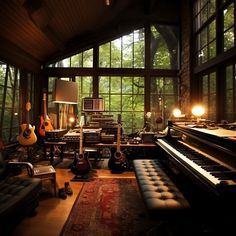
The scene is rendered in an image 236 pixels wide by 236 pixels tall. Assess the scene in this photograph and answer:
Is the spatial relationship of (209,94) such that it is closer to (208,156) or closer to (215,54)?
(215,54)

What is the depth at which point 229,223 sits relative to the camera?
157 cm

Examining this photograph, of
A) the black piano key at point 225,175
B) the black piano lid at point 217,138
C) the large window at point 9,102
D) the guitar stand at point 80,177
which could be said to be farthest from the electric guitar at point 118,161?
the black piano key at point 225,175

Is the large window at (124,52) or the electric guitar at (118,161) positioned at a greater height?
the large window at (124,52)

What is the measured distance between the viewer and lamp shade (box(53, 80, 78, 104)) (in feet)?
16.9

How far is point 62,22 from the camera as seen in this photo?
4.93 m

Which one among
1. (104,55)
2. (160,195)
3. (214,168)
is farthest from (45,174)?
(104,55)

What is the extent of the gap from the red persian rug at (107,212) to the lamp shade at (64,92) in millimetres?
2138

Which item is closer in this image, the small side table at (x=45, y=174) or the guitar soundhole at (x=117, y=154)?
the small side table at (x=45, y=174)

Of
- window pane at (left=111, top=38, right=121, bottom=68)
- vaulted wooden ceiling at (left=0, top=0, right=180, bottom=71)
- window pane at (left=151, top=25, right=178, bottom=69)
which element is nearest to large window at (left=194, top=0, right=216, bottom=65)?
window pane at (left=151, top=25, right=178, bottom=69)

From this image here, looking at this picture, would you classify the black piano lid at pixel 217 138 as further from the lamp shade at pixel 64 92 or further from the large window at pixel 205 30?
the lamp shade at pixel 64 92

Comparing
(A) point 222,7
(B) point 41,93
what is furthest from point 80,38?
(A) point 222,7

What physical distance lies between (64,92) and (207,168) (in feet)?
13.0

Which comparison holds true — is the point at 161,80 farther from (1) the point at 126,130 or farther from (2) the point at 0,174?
(2) the point at 0,174

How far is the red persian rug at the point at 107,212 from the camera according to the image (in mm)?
2359
